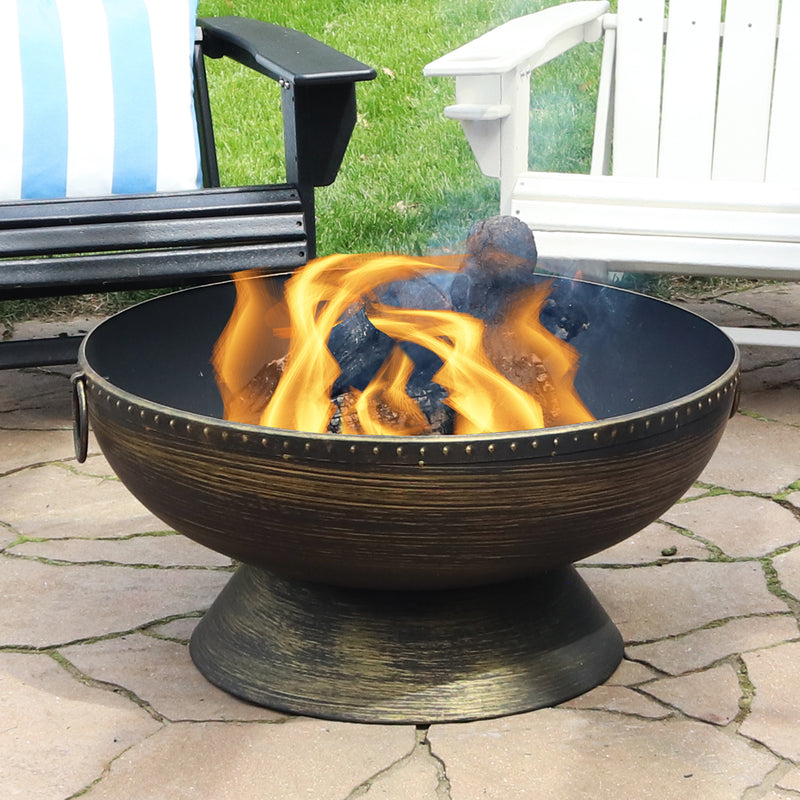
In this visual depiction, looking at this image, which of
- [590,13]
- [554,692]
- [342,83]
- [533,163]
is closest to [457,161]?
[533,163]

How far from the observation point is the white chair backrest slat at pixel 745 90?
136 inches

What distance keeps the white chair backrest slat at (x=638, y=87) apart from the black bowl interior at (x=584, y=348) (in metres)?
1.62

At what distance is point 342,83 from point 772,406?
4.29 ft

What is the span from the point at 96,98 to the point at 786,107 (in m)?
1.90

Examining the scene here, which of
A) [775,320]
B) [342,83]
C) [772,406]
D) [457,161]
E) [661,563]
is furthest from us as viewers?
[457,161]

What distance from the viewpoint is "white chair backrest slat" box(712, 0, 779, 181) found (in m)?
3.45

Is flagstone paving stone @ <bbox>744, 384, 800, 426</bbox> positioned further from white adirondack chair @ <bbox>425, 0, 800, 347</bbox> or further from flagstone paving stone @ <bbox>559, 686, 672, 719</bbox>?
flagstone paving stone @ <bbox>559, 686, 672, 719</bbox>

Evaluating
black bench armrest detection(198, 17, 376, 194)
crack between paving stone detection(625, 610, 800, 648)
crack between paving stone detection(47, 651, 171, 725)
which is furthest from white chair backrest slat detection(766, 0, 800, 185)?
crack between paving stone detection(47, 651, 171, 725)

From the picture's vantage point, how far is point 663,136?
3555 millimetres

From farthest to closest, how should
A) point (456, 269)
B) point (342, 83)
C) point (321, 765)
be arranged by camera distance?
point (342, 83) → point (456, 269) → point (321, 765)

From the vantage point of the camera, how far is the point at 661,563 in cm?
226

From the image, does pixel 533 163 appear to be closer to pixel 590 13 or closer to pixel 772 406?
pixel 590 13

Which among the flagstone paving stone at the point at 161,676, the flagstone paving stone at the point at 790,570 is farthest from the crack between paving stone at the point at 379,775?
the flagstone paving stone at the point at 790,570

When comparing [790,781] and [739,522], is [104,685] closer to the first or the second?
[790,781]
